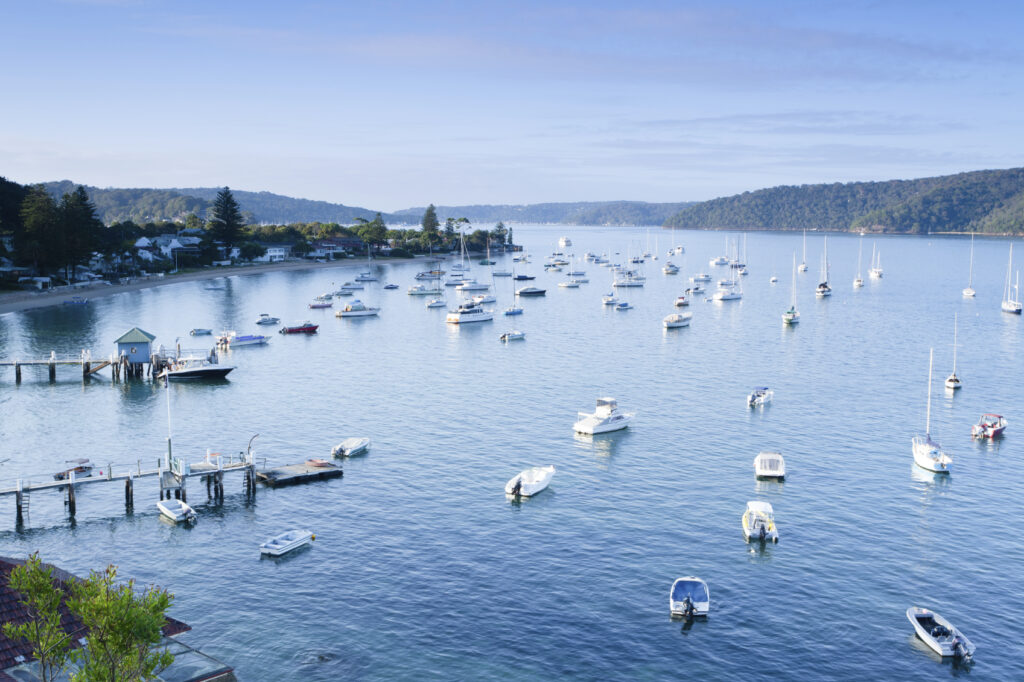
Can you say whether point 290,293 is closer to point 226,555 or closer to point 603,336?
point 603,336

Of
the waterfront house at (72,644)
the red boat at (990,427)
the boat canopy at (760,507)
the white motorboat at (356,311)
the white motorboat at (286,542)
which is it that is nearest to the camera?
the waterfront house at (72,644)

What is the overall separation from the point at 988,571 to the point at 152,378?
7778 cm

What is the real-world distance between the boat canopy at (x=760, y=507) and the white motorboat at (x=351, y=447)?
27.7 m

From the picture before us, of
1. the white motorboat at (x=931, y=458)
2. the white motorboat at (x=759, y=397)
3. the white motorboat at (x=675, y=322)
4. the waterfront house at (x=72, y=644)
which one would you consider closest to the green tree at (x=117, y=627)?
the waterfront house at (x=72, y=644)

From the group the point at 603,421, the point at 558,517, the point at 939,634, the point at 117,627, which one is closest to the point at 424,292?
the point at 603,421

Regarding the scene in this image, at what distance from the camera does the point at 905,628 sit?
35.5 meters

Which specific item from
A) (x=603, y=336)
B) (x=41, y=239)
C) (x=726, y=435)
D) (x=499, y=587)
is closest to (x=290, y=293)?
(x=41, y=239)

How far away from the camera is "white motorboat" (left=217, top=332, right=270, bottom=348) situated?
109 metres

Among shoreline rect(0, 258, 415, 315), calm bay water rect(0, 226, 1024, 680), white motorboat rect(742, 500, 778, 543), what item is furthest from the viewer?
shoreline rect(0, 258, 415, 315)

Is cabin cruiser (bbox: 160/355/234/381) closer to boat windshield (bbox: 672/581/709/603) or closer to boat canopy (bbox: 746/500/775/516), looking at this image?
boat canopy (bbox: 746/500/775/516)

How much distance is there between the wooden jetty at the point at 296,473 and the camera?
175 feet

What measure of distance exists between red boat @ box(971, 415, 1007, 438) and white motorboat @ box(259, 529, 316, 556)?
5061 cm

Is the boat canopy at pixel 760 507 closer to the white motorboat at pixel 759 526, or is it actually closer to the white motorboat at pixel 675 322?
the white motorboat at pixel 759 526

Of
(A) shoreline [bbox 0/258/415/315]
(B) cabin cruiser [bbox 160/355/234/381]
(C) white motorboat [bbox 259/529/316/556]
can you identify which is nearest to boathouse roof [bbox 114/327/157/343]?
(B) cabin cruiser [bbox 160/355/234/381]
